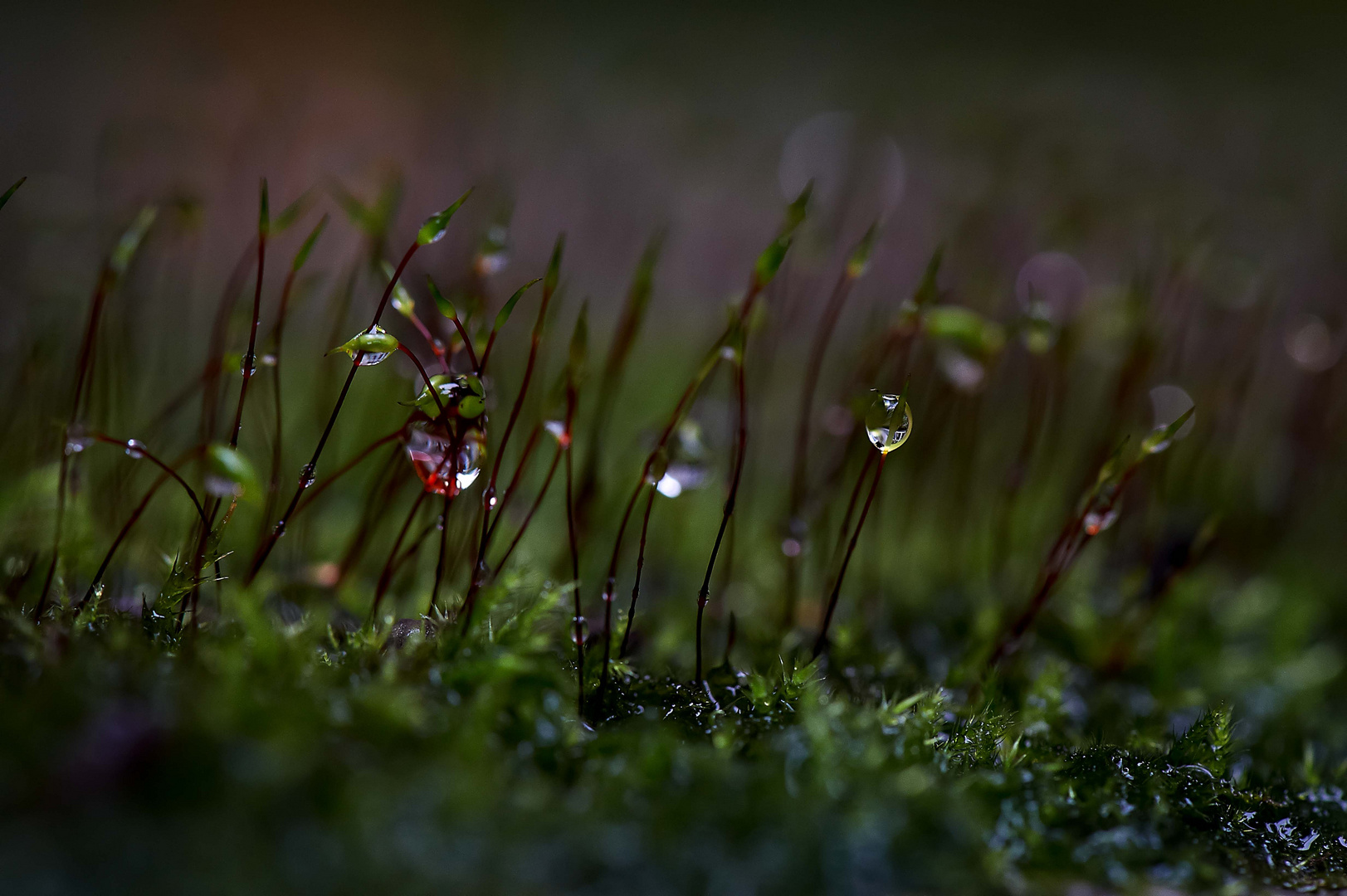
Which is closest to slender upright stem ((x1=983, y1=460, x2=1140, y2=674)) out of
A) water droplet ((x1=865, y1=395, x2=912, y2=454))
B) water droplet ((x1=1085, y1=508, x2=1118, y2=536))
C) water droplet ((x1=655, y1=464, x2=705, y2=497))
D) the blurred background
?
water droplet ((x1=1085, y1=508, x2=1118, y2=536))

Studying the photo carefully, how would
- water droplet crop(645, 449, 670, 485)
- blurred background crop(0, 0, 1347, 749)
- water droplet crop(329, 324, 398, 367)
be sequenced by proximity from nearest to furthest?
1. water droplet crop(329, 324, 398, 367)
2. water droplet crop(645, 449, 670, 485)
3. blurred background crop(0, 0, 1347, 749)

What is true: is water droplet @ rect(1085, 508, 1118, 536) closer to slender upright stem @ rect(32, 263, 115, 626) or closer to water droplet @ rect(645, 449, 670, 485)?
water droplet @ rect(645, 449, 670, 485)

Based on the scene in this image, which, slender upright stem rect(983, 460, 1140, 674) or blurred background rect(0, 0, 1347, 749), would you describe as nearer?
slender upright stem rect(983, 460, 1140, 674)

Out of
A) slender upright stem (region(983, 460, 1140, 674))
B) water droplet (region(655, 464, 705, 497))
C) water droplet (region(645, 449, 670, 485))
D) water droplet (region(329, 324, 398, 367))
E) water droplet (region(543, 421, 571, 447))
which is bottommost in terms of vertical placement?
slender upright stem (region(983, 460, 1140, 674))

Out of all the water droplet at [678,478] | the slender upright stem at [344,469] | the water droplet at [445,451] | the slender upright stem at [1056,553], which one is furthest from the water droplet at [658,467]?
the slender upright stem at [1056,553]

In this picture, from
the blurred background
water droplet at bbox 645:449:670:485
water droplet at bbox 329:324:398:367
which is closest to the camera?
water droplet at bbox 329:324:398:367

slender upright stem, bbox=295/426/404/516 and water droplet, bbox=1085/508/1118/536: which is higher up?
slender upright stem, bbox=295/426/404/516

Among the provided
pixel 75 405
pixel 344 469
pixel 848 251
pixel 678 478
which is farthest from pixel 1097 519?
pixel 848 251
